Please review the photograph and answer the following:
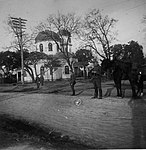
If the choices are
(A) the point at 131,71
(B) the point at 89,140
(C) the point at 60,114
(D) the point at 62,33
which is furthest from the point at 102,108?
(D) the point at 62,33

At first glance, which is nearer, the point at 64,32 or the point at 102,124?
the point at 102,124

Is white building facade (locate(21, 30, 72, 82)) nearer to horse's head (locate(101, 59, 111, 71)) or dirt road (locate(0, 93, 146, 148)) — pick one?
horse's head (locate(101, 59, 111, 71))

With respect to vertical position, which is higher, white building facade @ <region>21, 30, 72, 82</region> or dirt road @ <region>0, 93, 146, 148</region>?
white building facade @ <region>21, 30, 72, 82</region>

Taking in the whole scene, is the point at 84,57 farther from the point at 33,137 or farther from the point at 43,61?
the point at 33,137

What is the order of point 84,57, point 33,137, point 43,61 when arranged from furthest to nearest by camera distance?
point 84,57
point 43,61
point 33,137

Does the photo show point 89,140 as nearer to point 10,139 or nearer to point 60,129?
point 60,129

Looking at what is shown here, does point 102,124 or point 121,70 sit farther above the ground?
point 121,70

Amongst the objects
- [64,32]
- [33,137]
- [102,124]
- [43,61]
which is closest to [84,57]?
[64,32]

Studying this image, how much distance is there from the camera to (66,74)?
103 ft

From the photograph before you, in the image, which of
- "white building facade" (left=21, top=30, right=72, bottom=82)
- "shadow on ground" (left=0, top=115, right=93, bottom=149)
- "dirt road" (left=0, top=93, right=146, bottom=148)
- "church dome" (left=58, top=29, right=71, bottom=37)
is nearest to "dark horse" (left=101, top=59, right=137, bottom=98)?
"dirt road" (left=0, top=93, right=146, bottom=148)

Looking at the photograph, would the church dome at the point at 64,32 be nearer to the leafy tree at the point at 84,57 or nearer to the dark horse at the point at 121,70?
Answer: the leafy tree at the point at 84,57

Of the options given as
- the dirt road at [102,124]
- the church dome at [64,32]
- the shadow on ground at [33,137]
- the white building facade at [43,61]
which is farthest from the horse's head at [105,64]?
the church dome at [64,32]

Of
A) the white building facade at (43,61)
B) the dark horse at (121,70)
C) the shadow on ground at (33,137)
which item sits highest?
the white building facade at (43,61)

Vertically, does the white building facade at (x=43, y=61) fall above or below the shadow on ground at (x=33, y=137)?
above
